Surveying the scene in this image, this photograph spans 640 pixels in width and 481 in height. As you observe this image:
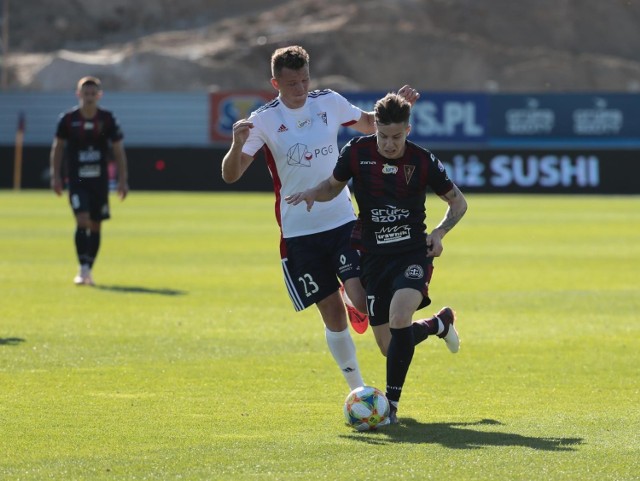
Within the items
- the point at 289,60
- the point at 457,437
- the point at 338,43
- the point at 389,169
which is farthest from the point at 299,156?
the point at 338,43

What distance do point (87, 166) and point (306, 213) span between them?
851cm

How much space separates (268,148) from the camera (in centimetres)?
860

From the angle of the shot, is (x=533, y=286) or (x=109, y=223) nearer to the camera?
(x=533, y=286)

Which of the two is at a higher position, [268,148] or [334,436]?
[268,148]

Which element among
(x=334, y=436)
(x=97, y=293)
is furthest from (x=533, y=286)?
(x=334, y=436)

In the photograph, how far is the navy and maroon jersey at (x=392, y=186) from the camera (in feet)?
26.3

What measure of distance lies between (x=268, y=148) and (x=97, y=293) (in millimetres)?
7361

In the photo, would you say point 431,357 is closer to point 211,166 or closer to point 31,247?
point 31,247

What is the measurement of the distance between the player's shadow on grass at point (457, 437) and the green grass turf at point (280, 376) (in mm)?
16

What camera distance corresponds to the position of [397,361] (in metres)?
7.98

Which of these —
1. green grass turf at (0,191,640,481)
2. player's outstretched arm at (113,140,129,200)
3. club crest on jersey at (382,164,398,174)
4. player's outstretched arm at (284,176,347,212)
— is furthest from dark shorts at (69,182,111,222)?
club crest on jersey at (382,164,398,174)

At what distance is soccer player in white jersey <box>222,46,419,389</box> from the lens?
841cm

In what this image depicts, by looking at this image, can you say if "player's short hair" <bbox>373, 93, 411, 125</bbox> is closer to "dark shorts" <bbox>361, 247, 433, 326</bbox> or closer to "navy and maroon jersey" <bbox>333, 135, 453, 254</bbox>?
"navy and maroon jersey" <bbox>333, 135, 453, 254</bbox>

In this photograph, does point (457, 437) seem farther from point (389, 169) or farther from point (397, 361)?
point (389, 169)
